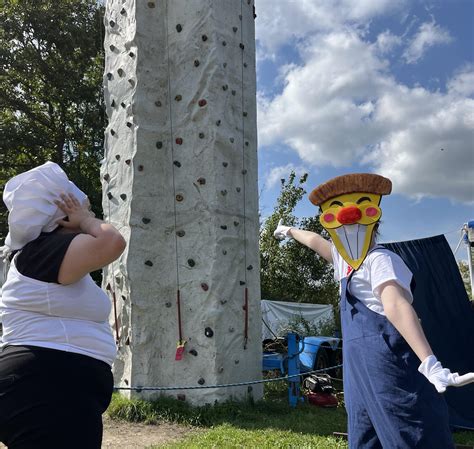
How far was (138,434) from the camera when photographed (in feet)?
18.6

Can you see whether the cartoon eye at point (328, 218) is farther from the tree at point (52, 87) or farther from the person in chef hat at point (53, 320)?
the tree at point (52, 87)

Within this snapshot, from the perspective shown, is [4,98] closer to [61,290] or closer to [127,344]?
[127,344]

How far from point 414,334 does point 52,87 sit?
17858 millimetres

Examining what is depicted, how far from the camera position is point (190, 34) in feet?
22.7

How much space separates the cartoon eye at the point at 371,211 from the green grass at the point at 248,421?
2.85 m

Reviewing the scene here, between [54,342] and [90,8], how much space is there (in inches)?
729

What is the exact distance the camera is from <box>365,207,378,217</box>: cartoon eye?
9.35 feet

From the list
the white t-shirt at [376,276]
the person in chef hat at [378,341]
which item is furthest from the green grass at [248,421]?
the white t-shirt at [376,276]

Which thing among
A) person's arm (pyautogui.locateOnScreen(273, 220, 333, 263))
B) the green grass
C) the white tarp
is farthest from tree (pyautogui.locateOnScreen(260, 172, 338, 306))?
person's arm (pyautogui.locateOnScreen(273, 220, 333, 263))

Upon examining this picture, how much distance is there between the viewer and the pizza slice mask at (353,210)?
2.81 meters

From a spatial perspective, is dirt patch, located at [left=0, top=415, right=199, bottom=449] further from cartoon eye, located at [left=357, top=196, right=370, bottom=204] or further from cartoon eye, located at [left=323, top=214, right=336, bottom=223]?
cartoon eye, located at [left=357, top=196, right=370, bottom=204]

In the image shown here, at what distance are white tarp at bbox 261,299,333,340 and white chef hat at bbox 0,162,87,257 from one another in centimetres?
1168

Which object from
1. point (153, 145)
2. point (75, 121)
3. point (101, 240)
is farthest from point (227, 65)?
point (75, 121)

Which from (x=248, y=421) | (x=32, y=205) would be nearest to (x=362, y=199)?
(x=32, y=205)
